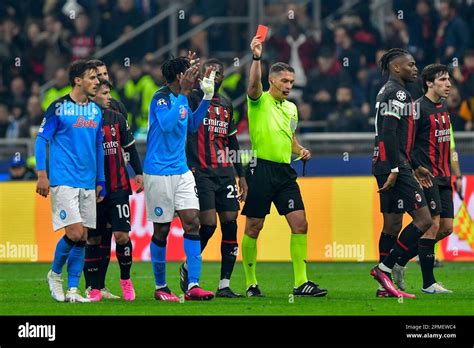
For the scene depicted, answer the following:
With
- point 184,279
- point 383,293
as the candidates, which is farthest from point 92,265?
point 383,293

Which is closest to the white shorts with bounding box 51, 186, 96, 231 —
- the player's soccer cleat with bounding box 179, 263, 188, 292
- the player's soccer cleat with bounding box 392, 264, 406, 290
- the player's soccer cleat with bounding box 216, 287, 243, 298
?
the player's soccer cleat with bounding box 179, 263, 188, 292

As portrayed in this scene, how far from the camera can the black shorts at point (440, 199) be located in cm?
A: 1425

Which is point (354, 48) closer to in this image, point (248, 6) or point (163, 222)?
point (248, 6)

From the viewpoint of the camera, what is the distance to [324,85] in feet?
74.2

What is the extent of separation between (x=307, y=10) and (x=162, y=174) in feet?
38.5

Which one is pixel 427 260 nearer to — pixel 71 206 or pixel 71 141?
pixel 71 206

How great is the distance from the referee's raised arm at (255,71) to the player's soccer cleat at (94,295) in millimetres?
2643

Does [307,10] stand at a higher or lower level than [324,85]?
higher

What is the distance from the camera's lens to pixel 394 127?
1350cm

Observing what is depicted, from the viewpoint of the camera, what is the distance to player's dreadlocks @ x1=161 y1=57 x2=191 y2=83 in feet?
43.7

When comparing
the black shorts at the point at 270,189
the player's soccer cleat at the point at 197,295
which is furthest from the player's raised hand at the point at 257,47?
the player's soccer cleat at the point at 197,295

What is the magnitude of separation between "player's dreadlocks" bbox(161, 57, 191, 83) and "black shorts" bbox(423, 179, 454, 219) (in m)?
3.04
